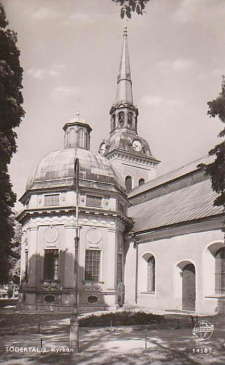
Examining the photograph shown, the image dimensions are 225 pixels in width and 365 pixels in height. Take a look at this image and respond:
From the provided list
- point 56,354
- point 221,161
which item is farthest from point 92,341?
point 221,161

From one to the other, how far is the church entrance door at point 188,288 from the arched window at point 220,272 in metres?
1.98

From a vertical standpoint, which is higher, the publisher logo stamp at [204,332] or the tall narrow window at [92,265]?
the tall narrow window at [92,265]

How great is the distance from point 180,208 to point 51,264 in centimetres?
982

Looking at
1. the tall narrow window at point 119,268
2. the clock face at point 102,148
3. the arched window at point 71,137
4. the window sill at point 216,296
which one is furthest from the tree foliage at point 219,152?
the clock face at point 102,148

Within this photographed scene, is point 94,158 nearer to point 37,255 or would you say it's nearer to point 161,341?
point 37,255

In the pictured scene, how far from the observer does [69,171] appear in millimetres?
27391

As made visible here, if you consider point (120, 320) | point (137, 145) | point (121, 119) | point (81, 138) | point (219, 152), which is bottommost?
point (120, 320)

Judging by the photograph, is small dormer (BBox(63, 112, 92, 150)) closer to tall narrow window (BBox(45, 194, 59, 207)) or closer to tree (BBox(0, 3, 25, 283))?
tall narrow window (BBox(45, 194, 59, 207))

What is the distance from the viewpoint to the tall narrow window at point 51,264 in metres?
26.0

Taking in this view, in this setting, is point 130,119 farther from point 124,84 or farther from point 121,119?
point 124,84

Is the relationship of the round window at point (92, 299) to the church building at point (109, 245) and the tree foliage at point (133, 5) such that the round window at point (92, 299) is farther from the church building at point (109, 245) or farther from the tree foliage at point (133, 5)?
the tree foliage at point (133, 5)

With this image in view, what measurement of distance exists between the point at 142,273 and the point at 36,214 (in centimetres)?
889

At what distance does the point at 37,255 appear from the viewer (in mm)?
26438

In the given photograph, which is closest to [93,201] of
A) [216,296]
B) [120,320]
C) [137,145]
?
[216,296]
